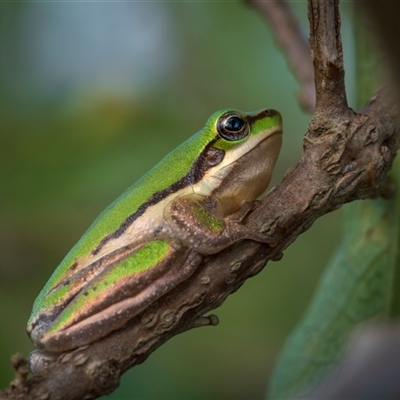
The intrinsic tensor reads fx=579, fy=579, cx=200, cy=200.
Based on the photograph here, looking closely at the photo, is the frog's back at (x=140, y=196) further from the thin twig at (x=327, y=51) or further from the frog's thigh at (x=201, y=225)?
the thin twig at (x=327, y=51)

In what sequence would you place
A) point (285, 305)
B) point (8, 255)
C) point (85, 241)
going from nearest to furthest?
point (85, 241) < point (8, 255) < point (285, 305)

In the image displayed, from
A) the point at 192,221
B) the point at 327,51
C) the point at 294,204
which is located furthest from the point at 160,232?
the point at 327,51

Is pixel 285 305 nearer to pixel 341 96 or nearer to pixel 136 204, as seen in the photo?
pixel 136 204

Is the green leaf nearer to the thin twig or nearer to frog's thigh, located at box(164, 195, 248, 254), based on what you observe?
frog's thigh, located at box(164, 195, 248, 254)

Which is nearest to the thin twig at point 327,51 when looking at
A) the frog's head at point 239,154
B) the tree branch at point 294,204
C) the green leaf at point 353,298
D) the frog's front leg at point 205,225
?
the tree branch at point 294,204

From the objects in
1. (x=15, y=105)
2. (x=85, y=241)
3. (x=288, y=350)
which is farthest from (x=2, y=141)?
(x=288, y=350)

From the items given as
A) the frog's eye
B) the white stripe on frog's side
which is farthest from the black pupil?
the white stripe on frog's side

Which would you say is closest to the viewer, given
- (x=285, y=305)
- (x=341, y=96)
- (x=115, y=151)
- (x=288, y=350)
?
(x=341, y=96)
